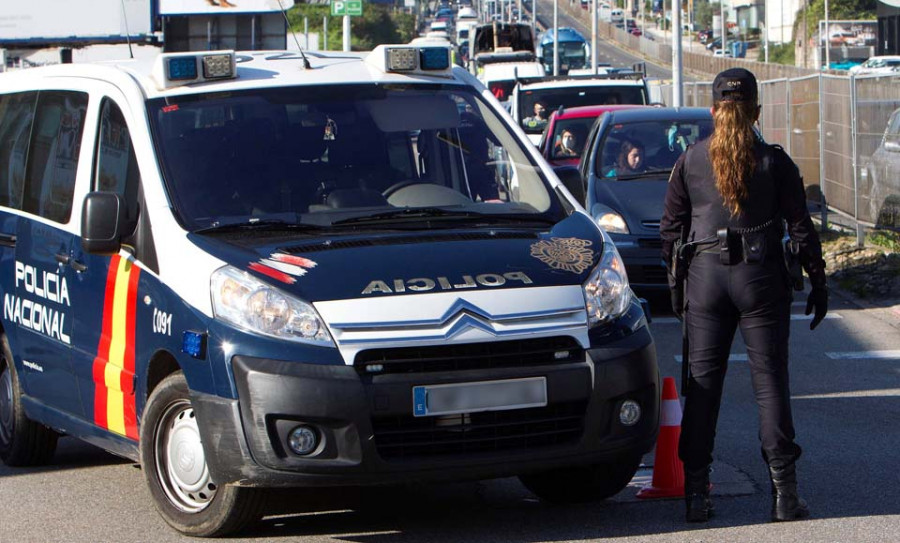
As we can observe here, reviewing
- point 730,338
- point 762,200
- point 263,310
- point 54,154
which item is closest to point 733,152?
point 762,200

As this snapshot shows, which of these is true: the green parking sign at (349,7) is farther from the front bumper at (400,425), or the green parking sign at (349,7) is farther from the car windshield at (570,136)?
the front bumper at (400,425)

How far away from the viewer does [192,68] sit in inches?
254

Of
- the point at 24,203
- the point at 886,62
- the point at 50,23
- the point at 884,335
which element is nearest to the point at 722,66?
the point at 886,62

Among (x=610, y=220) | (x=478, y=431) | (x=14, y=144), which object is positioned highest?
(x=14, y=144)

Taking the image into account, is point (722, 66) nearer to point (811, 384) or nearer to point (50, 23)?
point (50, 23)

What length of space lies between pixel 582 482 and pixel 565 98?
17.2 meters

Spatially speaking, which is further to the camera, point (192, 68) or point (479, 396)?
point (192, 68)

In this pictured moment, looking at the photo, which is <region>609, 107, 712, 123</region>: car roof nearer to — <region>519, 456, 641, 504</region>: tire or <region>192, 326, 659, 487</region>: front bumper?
<region>519, 456, 641, 504</region>: tire

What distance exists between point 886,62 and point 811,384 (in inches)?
2174

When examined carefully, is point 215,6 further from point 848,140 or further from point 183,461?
point 183,461

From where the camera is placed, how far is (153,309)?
586 centimetres

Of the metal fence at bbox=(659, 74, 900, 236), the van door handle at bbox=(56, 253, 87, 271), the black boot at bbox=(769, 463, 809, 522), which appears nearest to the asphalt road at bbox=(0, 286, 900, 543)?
the black boot at bbox=(769, 463, 809, 522)

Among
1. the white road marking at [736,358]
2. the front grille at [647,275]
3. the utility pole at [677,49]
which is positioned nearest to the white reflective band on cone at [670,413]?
the white road marking at [736,358]

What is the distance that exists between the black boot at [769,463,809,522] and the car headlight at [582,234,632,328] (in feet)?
2.92
